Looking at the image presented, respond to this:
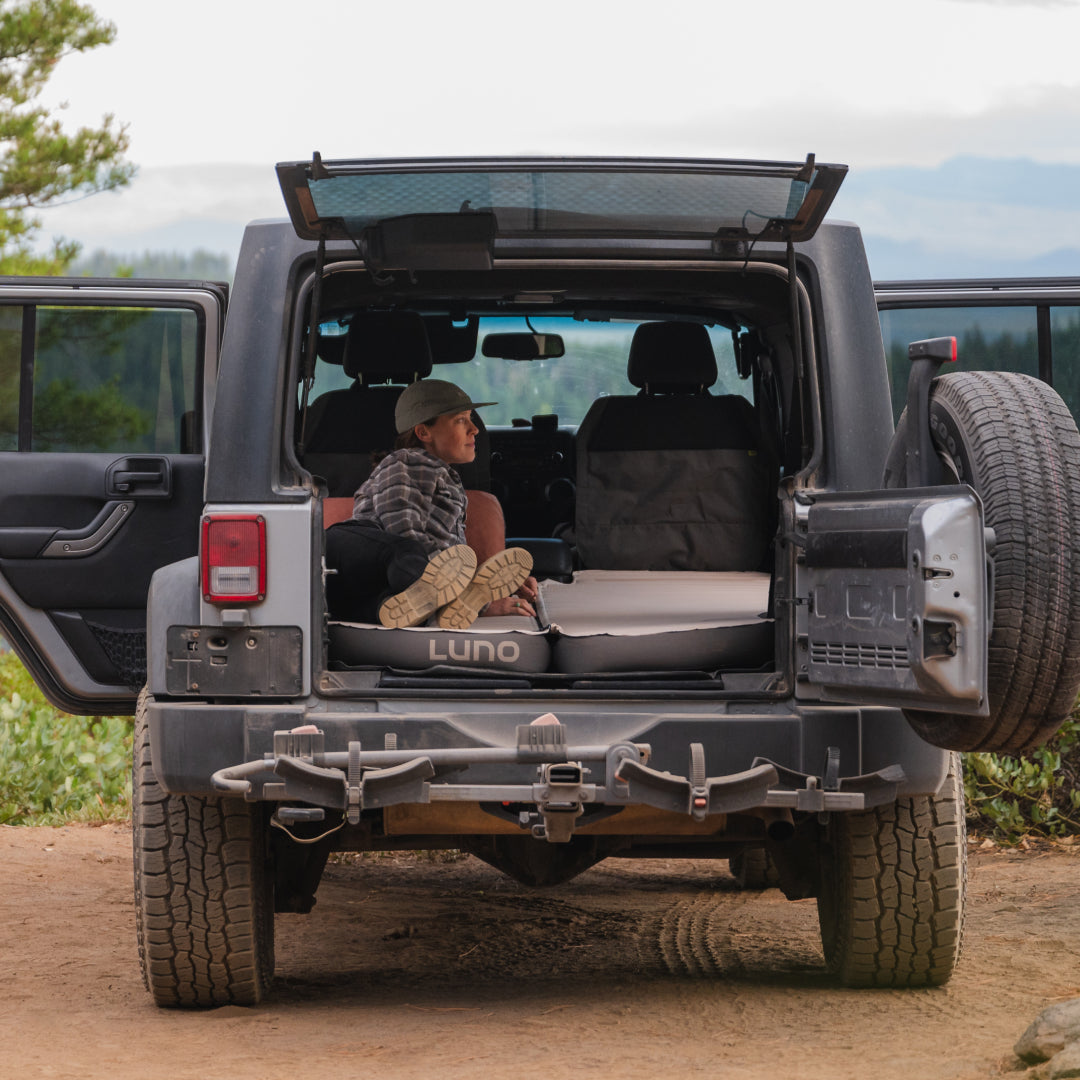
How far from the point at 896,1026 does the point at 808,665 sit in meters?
0.90

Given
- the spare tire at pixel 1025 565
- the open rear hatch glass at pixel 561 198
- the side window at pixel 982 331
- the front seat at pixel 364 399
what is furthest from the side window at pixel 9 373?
the spare tire at pixel 1025 565

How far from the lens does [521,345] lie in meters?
6.23

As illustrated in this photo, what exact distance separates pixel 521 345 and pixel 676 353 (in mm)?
790

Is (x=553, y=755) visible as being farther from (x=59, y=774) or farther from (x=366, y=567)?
(x=59, y=774)

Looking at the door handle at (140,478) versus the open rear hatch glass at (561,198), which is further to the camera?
the door handle at (140,478)

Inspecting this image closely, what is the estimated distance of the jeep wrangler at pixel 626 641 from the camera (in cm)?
348

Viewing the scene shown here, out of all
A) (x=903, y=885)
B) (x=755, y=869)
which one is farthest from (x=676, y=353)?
(x=903, y=885)

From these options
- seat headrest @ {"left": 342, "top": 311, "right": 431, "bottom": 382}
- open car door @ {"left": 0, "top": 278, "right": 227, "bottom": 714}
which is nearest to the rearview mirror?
seat headrest @ {"left": 342, "top": 311, "right": 431, "bottom": 382}

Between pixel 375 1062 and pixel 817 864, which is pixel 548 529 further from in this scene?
pixel 375 1062

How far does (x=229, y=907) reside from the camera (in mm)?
4098

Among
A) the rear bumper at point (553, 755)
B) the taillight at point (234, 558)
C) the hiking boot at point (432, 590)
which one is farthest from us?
the hiking boot at point (432, 590)

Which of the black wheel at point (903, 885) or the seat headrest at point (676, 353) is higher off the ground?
the seat headrest at point (676, 353)

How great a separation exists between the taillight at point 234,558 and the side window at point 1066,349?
3.23 meters

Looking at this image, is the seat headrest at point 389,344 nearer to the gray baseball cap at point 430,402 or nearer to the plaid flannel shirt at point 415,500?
the gray baseball cap at point 430,402
